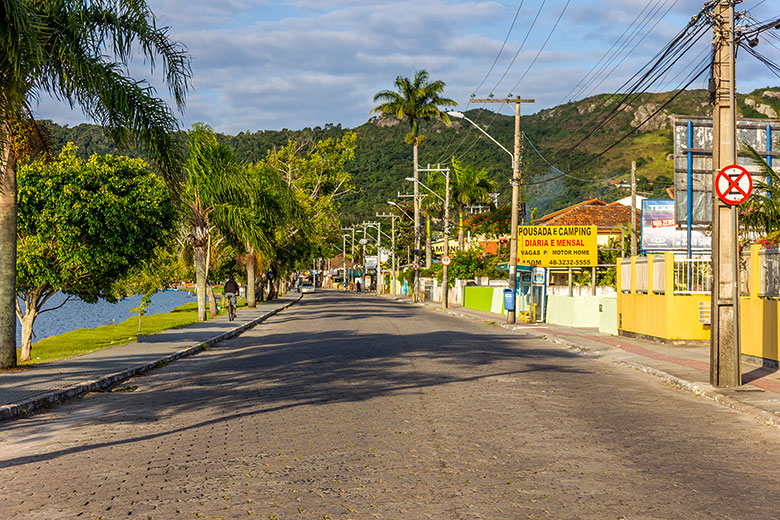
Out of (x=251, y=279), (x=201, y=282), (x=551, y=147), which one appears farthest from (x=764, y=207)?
(x=551, y=147)

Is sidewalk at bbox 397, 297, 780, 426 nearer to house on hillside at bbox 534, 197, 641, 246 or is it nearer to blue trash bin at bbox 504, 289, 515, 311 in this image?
blue trash bin at bbox 504, 289, 515, 311

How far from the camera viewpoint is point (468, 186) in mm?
82938

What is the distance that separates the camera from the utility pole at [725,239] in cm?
1380

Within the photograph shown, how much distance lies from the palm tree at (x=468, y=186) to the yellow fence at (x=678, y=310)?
182 ft

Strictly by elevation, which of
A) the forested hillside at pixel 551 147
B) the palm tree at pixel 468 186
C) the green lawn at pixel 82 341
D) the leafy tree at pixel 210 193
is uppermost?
the forested hillside at pixel 551 147

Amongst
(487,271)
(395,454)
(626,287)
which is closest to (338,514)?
(395,454)

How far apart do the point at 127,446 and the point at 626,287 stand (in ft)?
68.2

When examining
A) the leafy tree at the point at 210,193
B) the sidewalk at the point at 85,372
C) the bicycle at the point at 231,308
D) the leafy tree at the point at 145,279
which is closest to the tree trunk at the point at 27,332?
the leafy tree at the point at 145,279

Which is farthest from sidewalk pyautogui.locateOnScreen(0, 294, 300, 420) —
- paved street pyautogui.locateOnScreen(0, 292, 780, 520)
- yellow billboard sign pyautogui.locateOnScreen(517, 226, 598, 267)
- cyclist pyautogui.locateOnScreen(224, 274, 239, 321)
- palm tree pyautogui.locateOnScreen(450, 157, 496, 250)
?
palm tree pyautogui.locateOnScreen(450, 157, 496, 250)

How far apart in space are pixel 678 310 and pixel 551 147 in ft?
267

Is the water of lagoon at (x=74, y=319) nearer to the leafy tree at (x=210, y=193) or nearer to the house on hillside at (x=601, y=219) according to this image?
the leafy tree at (x=210, y=193)

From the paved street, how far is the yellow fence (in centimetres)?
341

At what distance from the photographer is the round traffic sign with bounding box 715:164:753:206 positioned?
13.3 meters

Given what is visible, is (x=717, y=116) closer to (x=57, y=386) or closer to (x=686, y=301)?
(x=686, y=301)
